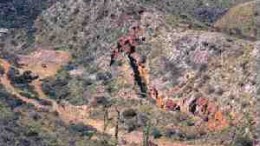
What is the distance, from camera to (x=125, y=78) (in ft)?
407

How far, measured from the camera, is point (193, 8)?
559ft

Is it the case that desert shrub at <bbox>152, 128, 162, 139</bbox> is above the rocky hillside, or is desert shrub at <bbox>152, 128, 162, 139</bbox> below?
below

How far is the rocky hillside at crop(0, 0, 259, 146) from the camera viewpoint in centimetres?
10562

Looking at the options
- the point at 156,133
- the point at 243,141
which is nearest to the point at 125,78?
the point at 156,133

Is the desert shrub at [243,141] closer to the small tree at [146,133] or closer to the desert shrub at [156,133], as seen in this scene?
the small tree at [146,133]

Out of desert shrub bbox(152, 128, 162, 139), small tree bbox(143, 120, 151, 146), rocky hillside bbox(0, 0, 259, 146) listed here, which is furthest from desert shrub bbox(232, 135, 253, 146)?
desert shrub bbox(152, 128, 162, 139)

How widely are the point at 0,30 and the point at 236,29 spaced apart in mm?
44022

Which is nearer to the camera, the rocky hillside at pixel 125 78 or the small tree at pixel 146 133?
the small tree at pixel 146 133

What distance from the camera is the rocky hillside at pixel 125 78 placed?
Answer: 4158 inches

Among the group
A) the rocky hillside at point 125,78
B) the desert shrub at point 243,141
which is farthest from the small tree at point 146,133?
the desert shrub at point 243,141

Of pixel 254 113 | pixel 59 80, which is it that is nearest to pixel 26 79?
pixel 59 80

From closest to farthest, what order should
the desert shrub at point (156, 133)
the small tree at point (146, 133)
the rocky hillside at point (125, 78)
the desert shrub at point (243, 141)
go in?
the desert shrub at point (243, 141) → the small tree at point (146, 133) → the rocky hillside at point (125, 78) → the desert shrub at point (156, 133)

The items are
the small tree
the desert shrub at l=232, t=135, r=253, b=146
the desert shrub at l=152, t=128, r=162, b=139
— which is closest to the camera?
the desert shrub at l=232, t=135, r=253, b=146

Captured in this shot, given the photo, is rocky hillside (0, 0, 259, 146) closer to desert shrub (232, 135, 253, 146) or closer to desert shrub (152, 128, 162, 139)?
desert shrub (232, 135, 253, 146)
